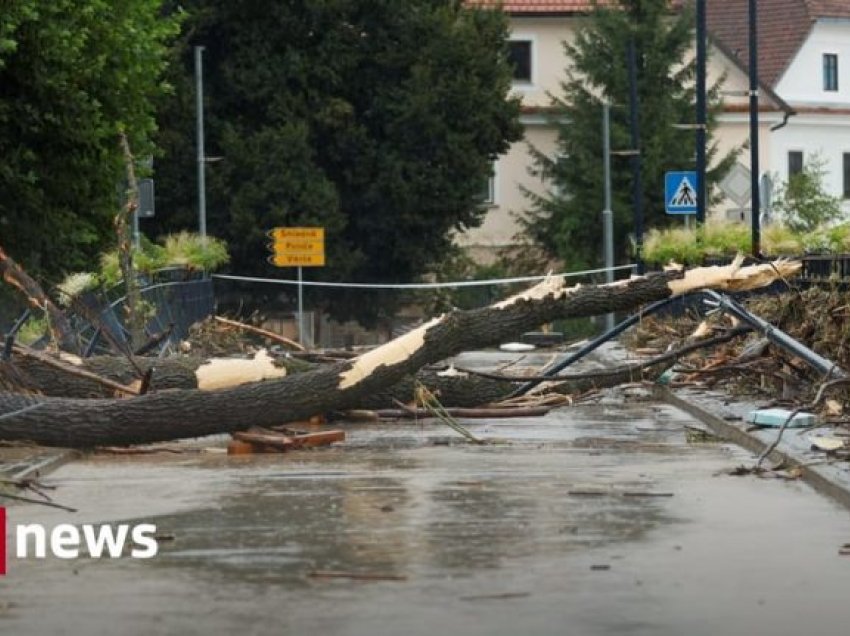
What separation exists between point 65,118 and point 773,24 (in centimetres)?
5899

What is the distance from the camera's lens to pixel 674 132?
231ft

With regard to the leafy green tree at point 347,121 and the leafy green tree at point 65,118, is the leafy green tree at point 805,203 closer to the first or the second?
the leafy green tree at point 347,121

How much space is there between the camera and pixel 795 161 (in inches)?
3521

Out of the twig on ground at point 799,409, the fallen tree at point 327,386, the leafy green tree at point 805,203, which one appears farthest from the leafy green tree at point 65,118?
the leafy green tree at point 805,203

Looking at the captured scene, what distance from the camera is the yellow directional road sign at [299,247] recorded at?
160 ft

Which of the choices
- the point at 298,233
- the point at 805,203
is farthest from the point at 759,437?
the point at 805,203

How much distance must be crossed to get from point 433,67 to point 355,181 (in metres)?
3.24

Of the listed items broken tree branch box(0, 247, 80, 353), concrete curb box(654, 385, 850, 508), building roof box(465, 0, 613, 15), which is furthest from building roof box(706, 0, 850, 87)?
broken tree branch box(0, 247, 80, 353)

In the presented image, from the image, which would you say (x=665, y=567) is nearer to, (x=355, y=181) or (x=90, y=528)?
(x=90, y=528)

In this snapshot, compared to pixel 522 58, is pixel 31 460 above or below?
below

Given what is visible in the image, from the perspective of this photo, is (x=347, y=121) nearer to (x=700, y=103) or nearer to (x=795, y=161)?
(x=700, y=103)

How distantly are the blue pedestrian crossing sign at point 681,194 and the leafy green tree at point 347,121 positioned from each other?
14069 millimetres

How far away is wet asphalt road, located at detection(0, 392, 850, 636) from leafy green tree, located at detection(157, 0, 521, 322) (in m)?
40.3

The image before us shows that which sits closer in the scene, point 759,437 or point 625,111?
point 759,437
